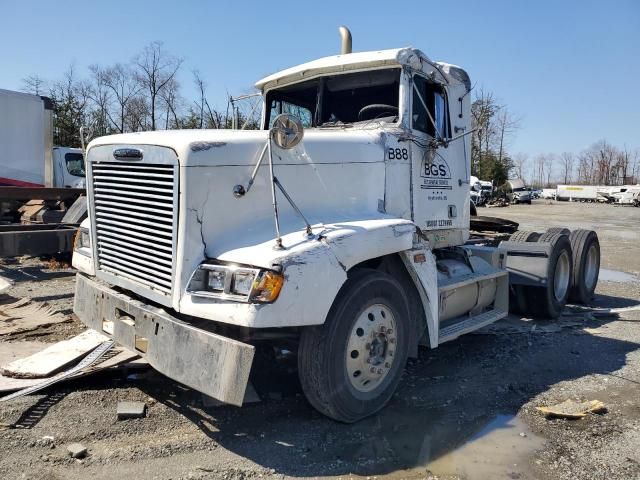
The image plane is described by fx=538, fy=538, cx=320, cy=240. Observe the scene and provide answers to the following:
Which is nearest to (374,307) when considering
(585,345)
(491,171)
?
A: (585,345)

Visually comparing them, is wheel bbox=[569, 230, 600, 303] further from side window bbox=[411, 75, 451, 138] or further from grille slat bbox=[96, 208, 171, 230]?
grille slat bbox=[96, 208, 171, 230]

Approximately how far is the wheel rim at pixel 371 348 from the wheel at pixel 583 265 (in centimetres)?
531

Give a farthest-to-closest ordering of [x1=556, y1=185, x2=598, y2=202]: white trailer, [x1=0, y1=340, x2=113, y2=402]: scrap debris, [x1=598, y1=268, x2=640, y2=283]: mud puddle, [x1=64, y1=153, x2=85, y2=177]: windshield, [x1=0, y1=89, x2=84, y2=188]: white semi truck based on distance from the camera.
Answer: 1. [x1=556, y1=185, x2=598, y2=202]: white trailer
2. [x1=64, y1=153, x2=85, y2=177]: windshield
3. [x1=0, y1=89, x2=84, y2=188]: white semi truck
4. [x1=598, y1=268, x2=640, y2=283]: mud puddle
5. [x1=0, y1=340, x2=113, y2=402]: scrap debris

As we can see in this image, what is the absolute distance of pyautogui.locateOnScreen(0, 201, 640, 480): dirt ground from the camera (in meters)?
3.40

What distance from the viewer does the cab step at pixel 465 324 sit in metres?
4.96

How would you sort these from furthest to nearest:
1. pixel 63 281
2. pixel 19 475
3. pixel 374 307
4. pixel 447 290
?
pixel 63 281
pixel 447 290
pixel 374 307
pixel 19 475

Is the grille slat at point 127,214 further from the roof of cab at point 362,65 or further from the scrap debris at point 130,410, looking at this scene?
the roof of cab at point 362,65

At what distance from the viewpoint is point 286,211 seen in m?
3.95

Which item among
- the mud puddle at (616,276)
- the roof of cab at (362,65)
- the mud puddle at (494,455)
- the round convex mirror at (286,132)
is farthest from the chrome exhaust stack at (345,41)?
the mud puddle at (616,276)

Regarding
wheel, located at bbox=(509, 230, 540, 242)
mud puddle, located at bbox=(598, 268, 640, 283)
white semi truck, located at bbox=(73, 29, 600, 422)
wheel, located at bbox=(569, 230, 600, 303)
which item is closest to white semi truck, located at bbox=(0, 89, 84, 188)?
white semi truck, located at bbox=(73, 29, 600, 422)

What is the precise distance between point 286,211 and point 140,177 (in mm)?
1061

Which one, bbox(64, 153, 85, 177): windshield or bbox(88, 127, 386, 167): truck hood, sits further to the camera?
bbox(64, 153, 85, 177): windshield

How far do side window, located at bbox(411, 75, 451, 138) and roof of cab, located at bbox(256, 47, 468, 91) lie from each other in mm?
153

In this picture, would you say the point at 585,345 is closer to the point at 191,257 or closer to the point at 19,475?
the point at 191,257
